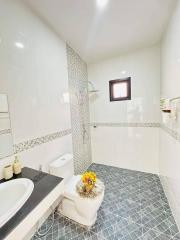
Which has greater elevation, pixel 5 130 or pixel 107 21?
pixel 107 21

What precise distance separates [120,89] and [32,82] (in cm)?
182

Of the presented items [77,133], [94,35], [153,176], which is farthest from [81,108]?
[153,176]

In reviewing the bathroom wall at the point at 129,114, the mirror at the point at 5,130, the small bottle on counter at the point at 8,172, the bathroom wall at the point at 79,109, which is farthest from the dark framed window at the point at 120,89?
the small bottle on counter at the point at 8,172

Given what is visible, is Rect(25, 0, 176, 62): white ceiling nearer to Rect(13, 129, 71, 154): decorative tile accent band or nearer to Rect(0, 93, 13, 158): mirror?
Rect(0, 93, 13, 158): mirror

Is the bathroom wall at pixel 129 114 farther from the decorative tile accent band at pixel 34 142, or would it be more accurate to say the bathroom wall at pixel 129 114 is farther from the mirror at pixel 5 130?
the mirror at pixel 5 130

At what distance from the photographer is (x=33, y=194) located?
2.97ft

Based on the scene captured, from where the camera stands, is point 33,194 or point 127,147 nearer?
point 33,194

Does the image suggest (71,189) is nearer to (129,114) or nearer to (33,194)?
(33,194)

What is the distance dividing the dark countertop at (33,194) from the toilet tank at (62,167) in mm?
374

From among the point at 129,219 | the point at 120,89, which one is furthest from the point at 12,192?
the point at 120,89

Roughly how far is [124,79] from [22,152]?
2.26m

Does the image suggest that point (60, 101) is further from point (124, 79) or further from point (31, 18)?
point (124, 79)

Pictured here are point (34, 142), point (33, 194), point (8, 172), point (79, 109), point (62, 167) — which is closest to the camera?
point (33, 194)

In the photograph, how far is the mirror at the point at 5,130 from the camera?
1119 mm
